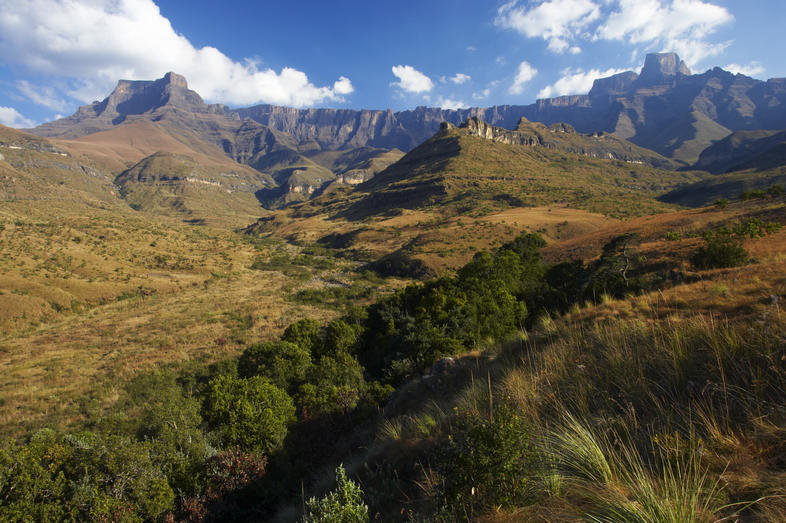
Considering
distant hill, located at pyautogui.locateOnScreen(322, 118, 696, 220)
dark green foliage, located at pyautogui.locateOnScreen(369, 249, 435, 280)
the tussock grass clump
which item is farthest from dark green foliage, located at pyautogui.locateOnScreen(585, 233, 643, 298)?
distant hill, located at pyautogui.locateOnScreen(322, 118, 696, 220)

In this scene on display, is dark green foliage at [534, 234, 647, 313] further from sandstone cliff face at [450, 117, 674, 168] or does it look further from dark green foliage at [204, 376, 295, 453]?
sandstone cliff face at [450, 117, 674, 168]

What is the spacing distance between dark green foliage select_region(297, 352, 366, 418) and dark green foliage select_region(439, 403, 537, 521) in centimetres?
1038

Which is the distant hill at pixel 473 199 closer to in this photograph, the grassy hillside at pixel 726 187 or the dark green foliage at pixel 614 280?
the grassy hillside at pixel 726 187

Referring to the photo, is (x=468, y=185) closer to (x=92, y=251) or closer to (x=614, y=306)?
(x=92, y=251)

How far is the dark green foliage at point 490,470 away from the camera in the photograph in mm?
2893

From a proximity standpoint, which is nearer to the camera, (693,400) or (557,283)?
(693,400)

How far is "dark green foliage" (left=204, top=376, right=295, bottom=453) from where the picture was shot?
10.4 m

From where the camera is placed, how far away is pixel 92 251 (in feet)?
183

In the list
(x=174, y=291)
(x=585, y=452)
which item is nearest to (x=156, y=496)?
(x=585, y=452)

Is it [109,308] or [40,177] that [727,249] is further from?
[40,177]

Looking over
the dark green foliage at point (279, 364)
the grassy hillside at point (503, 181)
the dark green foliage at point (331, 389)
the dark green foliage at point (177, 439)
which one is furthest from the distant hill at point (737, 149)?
the dark green foliage at point (177, 439)

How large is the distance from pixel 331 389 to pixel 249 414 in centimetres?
394

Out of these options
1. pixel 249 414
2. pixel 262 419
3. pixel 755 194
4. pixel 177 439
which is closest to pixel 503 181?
pixel 755 194

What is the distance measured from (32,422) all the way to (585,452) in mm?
25548
